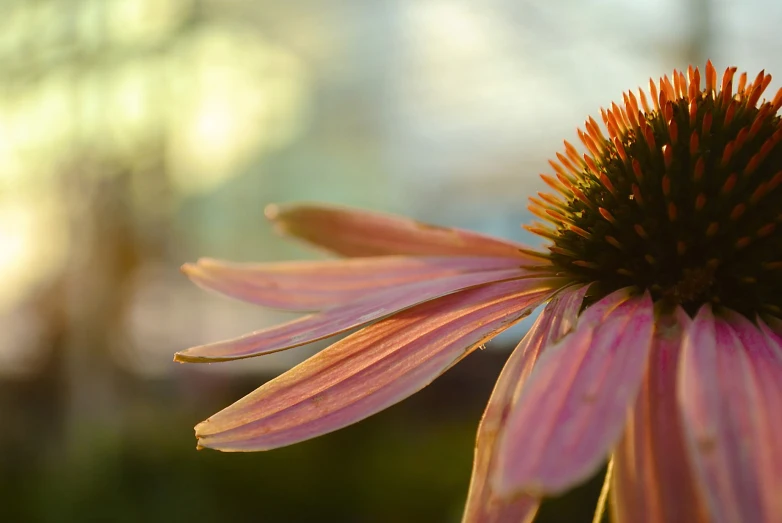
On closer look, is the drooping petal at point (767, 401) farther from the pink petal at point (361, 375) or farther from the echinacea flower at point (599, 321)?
the pink petal at point (361, 375)

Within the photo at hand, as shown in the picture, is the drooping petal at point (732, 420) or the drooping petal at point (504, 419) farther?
the drooping petal at point (504, 419)

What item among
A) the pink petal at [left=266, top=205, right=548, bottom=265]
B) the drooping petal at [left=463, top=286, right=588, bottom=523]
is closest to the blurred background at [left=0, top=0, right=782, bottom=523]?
the pink petal at [left=266, top=205, right=548, bottom=265]

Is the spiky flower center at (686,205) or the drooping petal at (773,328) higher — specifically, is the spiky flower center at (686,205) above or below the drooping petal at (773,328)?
above

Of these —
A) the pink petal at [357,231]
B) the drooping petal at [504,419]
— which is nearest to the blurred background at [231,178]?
the pink petal at [357,231]

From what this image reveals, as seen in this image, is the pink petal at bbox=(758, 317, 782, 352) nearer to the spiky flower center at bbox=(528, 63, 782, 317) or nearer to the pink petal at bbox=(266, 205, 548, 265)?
the spiky flower center at bbox=(528, 63, 782, 317)

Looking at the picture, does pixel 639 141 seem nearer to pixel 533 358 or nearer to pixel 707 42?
pixel 533 358

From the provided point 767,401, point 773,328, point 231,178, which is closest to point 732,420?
point 767,401
